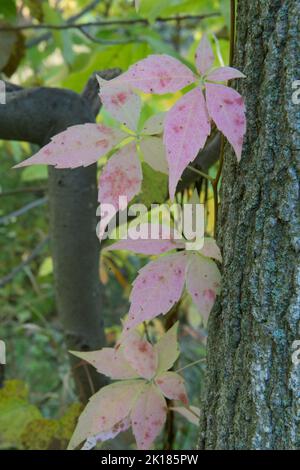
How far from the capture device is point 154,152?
0.64m

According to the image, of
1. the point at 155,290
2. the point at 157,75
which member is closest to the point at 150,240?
the point at 155,290

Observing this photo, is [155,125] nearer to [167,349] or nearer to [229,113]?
[229,113]

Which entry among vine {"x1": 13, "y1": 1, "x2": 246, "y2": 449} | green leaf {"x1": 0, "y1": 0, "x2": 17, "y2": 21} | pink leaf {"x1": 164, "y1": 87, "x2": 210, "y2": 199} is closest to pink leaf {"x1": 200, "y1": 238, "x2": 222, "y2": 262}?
vine {"x1": 13, "y1": 1, "x2": 246, "y2": 449}

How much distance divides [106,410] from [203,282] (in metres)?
0.21

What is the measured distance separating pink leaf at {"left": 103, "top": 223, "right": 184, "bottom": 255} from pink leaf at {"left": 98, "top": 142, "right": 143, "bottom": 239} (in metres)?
0.03

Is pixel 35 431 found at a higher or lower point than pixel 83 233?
lower

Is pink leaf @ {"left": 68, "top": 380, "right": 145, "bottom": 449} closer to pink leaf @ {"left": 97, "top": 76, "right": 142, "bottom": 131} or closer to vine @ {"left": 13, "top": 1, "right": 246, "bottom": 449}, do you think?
vine @ {"left": 13, "top": 1, "right": 246, "bottom": 449}

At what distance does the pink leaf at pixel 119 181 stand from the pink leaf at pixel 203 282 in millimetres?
94

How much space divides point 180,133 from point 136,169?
0.29ft

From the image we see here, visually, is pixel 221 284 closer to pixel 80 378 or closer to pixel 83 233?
pixel 83 233

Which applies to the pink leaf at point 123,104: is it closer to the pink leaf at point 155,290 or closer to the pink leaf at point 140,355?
the pink leaf at point 155,290

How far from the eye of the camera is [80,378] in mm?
1040

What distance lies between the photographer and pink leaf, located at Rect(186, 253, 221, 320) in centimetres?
58
